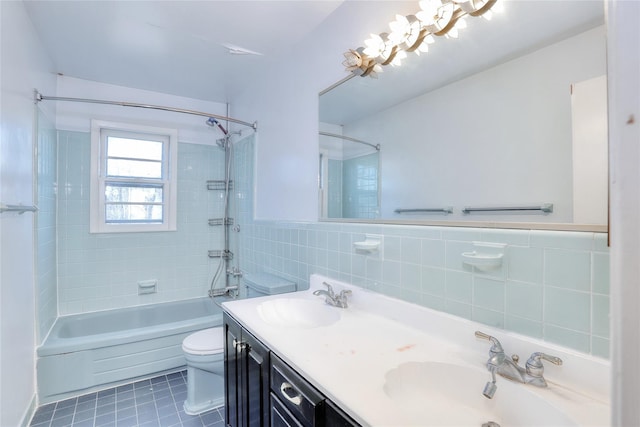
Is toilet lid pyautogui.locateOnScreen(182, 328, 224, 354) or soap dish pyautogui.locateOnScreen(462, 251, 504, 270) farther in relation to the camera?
toilet lid pyautogui.locateOnScreen(182, 328, 224, 354)

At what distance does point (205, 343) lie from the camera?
207cm

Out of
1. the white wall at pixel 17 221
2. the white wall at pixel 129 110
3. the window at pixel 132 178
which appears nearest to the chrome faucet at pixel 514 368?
the white wall at pixel 17 221

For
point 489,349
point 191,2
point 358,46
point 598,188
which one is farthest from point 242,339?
point 191,2

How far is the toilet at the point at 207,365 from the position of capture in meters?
1.99

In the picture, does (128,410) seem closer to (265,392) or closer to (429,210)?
(265,392)

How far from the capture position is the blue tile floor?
1.92 m

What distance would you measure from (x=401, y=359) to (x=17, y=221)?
2170 mm

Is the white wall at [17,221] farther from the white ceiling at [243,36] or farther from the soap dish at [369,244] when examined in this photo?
the soap dish at [369,244]

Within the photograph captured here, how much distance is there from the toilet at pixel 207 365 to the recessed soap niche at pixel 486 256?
1275 millimetres

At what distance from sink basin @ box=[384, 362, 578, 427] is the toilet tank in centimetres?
119

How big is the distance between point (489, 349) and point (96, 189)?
335 cm

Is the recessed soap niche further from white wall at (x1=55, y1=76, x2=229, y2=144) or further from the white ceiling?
white wall at (x1=55, y1=76, x2=229, y2=144)

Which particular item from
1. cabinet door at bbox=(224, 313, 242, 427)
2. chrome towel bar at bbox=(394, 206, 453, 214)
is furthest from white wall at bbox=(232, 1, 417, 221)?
cabinet door at bbox=(224, 313, 242, 427)

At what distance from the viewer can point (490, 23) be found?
108 centimetres
